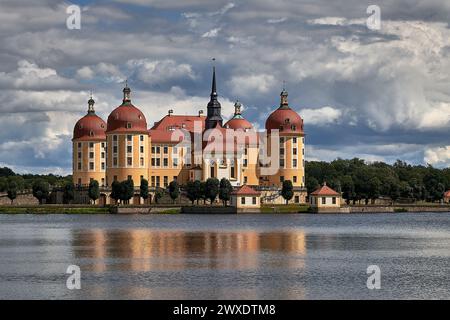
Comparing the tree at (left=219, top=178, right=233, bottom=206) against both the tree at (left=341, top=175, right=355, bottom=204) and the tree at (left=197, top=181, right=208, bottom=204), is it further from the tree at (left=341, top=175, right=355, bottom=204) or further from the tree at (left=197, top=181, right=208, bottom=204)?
the tree at (left=341, top=175, right=355, bottom=204)

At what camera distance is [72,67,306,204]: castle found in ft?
449

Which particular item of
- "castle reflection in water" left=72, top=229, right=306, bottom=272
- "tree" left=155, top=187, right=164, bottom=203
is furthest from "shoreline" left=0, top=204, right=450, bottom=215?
"castle reflection in water" left=72, top=229, right=306, bottom=272

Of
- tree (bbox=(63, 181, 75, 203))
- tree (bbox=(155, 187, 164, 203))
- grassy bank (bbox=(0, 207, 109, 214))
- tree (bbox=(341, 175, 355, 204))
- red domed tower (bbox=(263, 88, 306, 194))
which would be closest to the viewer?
grassy bank (bbox=(0, 207, 109, 214))

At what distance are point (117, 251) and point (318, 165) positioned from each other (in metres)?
127

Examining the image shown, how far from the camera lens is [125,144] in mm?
136625

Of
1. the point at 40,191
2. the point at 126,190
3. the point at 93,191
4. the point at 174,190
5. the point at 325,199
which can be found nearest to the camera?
the point at 325,199

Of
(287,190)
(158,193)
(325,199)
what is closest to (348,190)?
(287,190)

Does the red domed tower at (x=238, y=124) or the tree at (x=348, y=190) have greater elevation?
the red domed tower at (x=238, y=124)

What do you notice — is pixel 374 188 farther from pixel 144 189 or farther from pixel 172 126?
pixel 172 126

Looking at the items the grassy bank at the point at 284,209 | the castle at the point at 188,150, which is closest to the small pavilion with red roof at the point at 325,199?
the grassy bank at the point at 284,209

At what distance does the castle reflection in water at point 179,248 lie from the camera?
4922cm

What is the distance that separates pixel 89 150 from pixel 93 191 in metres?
16.0

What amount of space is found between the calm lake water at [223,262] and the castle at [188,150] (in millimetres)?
54695

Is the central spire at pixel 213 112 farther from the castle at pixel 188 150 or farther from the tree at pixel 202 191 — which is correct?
the tree at pixel 202 191
